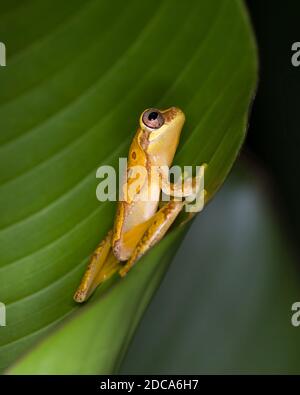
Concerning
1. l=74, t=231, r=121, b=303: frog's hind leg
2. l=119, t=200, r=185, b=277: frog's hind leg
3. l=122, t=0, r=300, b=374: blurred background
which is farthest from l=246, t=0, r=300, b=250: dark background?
l=74, t=231, r=121, b=303: frog's hind leg

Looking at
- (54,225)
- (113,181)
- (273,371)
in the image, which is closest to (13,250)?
(54,225)

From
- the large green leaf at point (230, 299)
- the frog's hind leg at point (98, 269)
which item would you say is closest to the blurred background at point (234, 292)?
the large green leaf at point (230, 299)

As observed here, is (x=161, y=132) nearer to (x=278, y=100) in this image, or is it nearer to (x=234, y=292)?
(x=278, y=100)

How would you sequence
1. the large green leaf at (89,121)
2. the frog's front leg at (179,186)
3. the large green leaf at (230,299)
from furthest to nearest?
the frog's front leg at (179,186) < the large green leaf at (230,299) < the large green leaf at (89,121)

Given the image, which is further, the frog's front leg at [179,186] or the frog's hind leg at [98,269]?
the frog's front leg at [179,186]

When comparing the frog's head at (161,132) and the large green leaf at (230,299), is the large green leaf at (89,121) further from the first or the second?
the large green leaf at (230,299)

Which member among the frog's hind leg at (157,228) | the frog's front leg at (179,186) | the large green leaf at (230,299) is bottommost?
the large green leaf at (230,299)

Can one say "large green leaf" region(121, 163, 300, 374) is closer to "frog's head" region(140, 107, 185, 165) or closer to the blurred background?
the blurred background
